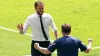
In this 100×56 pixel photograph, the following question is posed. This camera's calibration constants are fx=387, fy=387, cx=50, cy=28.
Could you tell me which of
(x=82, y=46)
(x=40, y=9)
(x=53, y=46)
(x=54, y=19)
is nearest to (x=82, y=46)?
(x=82, y=46)

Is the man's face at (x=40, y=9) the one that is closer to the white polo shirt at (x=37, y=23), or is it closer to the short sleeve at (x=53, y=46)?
the white polo shirt at (x=37, y=23)

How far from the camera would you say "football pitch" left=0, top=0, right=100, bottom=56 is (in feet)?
54.5

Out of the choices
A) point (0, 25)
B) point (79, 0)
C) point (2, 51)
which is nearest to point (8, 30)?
point (0, 25)

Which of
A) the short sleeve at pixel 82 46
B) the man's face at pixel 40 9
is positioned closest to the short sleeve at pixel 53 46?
the short sleeve at pixel 82 46

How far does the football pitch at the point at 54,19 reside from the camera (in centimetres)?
1661

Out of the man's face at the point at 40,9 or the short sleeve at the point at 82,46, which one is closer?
the short sleeve at the point at 82,46

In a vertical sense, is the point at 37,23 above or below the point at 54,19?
above

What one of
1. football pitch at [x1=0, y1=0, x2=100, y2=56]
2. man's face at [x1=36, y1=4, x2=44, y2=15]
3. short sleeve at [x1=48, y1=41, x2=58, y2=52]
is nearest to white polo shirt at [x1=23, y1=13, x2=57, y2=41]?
man's face at [x1=36, y1=4, x2=44, y2=15]

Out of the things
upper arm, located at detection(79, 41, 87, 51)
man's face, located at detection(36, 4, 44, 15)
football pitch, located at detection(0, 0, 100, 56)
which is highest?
man's face, located at detection(36, 4, 44, 15)

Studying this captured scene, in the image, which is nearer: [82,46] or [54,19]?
[82,46]

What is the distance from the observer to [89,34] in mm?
19984

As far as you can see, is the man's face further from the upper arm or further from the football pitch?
the football pitch

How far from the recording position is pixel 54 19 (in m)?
23.8

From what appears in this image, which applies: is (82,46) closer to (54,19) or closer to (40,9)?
(40,9)
